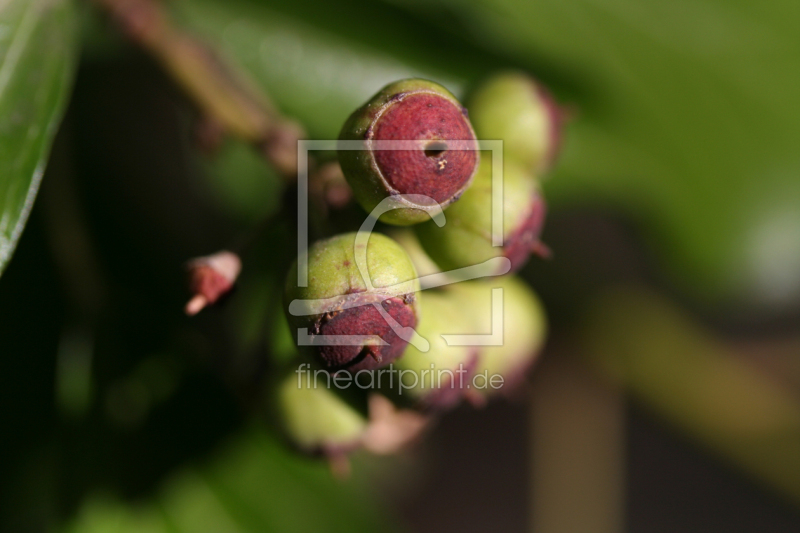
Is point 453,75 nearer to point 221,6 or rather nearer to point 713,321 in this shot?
point 221,6

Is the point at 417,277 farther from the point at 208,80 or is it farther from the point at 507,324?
the point at 208,80

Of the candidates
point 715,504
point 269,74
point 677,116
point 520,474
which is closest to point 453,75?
point 269,74

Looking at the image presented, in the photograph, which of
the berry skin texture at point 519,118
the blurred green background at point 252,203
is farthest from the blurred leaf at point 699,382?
the berry skin texture at point 519,118

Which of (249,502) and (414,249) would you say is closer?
(414,249)

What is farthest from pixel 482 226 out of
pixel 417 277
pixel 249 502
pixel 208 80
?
pixel 249 502

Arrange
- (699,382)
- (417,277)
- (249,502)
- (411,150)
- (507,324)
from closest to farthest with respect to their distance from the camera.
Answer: (411,150) < (417,277) < (507,324) < (249,502) < (699,382)

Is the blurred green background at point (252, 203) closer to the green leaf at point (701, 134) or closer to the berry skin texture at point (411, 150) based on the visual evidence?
the green leaf at point (701, 134)
